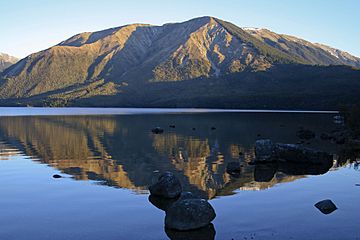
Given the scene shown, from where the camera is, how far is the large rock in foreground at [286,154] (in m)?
46.2

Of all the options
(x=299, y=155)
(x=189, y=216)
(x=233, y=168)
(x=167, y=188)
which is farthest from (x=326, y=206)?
(x=299, y=155)

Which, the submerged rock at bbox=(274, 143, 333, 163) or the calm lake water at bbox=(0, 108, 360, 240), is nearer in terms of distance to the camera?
the calm lake water at bbox=(0, 108, 360, 240)

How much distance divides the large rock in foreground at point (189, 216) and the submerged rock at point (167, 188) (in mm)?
6843

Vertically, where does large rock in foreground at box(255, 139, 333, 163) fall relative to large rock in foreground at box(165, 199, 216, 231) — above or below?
below

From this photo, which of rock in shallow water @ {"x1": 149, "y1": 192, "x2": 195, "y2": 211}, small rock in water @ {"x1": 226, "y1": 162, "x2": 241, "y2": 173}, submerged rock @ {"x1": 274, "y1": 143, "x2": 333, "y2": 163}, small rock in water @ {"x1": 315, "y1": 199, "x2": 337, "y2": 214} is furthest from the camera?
submerged rock @ {"x1": 274, "y1": 143, "x2": 333, "y2": 163}

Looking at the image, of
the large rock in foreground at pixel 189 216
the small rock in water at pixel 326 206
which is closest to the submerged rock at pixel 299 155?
the small rock in water at pixel 326 206

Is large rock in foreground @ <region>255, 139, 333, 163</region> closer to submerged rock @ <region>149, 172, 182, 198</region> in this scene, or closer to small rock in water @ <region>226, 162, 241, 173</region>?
small rock in water @ <region>226, 162, 241, 173</region>

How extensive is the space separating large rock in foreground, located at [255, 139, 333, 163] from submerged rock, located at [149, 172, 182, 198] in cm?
1856

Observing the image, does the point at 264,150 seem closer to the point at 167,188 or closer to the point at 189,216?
the point at 167,188

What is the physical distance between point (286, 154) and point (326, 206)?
21.5m

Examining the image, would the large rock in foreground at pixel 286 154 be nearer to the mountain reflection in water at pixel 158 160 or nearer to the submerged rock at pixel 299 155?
the submerged rock at pixel 299 155

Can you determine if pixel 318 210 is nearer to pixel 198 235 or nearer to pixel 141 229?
pixel 198 235

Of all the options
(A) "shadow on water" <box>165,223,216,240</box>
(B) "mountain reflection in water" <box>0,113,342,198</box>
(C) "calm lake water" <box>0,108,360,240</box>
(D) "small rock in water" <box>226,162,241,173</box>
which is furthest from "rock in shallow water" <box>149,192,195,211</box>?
A: (D) "small rock in water" <box>226,162,241,173</box>

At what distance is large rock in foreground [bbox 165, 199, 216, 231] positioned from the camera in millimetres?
22312
